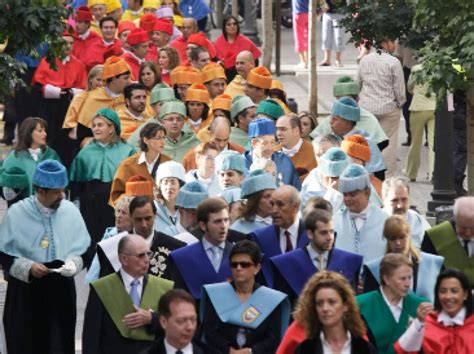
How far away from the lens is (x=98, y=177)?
19.3 meters

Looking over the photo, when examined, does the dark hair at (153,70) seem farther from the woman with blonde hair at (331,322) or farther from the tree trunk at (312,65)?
the woman with blonde hair at (331,322)

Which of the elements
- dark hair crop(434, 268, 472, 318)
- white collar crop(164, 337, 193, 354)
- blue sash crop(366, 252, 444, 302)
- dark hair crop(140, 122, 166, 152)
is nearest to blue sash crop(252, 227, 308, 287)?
blue sash crop(366, 252, 444, 302)

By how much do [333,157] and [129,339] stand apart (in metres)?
3.55

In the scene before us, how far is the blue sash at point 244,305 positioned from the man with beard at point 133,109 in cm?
680

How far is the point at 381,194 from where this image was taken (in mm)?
17375

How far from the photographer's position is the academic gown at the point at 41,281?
15750 millimetres

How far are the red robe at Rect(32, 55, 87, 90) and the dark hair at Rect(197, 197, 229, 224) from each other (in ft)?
30.3

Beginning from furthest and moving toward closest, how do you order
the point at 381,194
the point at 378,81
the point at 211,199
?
the point at 378,81, the point at 381,194, the point at 211,199

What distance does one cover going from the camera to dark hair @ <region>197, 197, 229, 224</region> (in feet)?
49.2

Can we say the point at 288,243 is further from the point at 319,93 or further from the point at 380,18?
the point at 319,93

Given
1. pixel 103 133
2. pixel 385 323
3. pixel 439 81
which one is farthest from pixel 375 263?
pixel 103 133

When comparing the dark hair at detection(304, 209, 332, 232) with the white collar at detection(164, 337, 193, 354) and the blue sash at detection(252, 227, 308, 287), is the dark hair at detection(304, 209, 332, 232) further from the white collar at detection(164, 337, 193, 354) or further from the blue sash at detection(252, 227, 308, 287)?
the white collar at detection(164, 337, 193, 354)

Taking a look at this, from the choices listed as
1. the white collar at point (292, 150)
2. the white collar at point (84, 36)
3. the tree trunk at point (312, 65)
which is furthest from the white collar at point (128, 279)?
the tree trunk at point (312, 65)

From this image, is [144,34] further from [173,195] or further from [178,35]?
[173,195]
